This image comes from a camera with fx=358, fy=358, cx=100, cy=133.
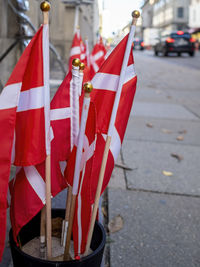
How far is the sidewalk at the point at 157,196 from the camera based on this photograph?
2.22 metres

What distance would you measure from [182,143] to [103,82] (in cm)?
316

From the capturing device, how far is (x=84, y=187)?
153cm

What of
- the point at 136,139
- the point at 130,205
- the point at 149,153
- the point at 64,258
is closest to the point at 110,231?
the point at 130,205

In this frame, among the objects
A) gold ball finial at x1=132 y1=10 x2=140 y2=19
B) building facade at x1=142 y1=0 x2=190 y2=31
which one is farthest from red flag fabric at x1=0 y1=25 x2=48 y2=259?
building facade at x1=142 y1=0 x2=190 y2=31

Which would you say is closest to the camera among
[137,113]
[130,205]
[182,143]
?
[130,205]

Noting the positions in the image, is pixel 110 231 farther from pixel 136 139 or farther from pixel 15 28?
pixel 15 28

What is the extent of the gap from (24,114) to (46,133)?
12 centimetres

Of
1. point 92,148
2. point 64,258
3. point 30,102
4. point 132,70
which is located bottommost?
point 64,258

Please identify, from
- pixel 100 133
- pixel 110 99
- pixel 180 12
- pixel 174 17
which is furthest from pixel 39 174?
pixel 180 12

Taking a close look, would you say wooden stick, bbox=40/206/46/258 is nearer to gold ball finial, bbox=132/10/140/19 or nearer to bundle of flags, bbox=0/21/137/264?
bundle of flags, bbox=0/21/137/264

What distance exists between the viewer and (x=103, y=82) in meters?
1.56

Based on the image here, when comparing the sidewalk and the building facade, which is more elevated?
the building facade

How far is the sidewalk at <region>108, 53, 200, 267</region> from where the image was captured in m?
2.22

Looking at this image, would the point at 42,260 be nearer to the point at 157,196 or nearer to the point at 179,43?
the point at 157,196
